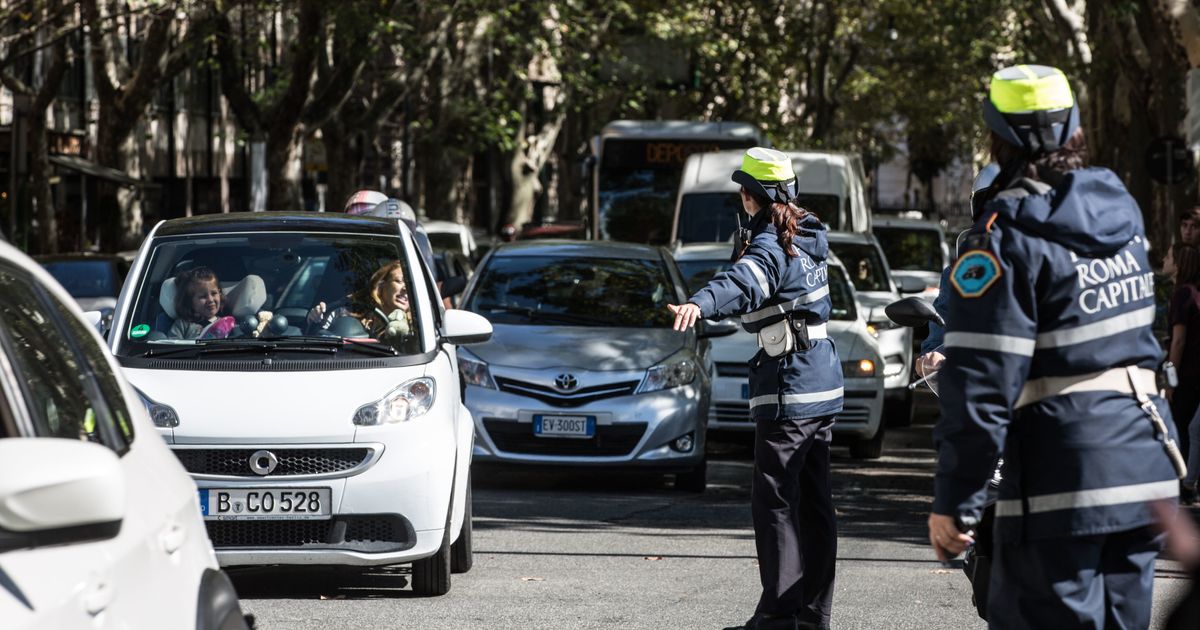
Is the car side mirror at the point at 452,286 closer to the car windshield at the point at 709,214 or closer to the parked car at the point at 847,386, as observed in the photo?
the parked car at the point at 847,386

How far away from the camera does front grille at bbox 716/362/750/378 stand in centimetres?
1444

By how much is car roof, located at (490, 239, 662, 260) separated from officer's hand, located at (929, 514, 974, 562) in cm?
896

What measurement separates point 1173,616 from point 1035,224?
1.68m

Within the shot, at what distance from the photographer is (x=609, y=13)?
3781 cm

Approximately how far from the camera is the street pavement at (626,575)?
25.4 feet

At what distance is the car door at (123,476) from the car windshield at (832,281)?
10.9 m

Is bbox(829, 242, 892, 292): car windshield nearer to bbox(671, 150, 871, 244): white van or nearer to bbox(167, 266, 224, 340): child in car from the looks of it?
bbox(671, 150, 871, 244): white van

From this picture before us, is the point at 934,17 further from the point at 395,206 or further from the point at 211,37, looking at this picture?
Result: the point at 395,206

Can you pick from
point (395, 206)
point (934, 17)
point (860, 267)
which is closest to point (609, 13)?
point (934, 17)

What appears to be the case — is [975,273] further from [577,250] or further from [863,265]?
[863,265]

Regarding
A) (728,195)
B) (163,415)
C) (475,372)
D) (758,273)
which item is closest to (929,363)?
(758,273)

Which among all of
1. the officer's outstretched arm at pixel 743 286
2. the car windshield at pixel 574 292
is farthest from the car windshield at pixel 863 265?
the officer's outstretched arm at pixel 743 286

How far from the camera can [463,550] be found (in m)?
8.85

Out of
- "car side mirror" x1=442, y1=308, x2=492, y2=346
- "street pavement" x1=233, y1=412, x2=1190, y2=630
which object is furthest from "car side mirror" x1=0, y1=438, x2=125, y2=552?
"car side mirror" x1=442, y1=308, x2=492, y2=346
